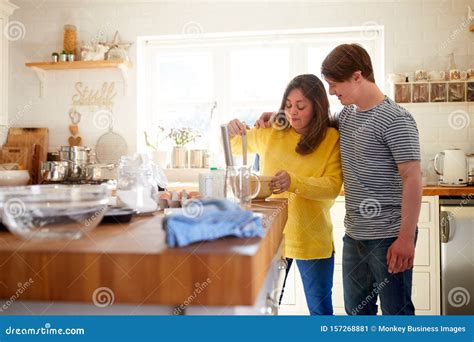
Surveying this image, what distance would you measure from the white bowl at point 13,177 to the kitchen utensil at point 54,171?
20.4 inches

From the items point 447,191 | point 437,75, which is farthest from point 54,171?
point 437,75

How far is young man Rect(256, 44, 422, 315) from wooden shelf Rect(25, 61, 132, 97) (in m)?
2.46

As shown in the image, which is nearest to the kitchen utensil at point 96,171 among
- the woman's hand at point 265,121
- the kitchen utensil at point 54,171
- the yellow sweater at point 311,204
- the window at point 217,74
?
the kitchen utensil at point 54,171

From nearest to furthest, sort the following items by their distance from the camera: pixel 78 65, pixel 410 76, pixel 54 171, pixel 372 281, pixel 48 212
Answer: pixel 48 212, pixel 372 281, pixel 54 171, pixel 410 76, pixel 78 65

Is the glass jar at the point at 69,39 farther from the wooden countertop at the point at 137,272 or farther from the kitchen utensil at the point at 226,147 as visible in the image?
the wooden countertop at the point at 137,272

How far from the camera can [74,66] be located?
387cm

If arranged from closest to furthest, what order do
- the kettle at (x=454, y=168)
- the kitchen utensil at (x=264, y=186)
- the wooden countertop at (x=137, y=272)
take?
the wooden countertop at (x=137, y=272) → the kitchen utensil at (x=264, y=186) → the kettle at (x=454, y=168)

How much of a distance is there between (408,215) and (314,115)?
1.85 feet

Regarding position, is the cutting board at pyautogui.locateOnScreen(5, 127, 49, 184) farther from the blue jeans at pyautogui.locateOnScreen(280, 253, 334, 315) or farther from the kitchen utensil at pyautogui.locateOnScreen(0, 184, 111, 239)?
the kitchen utensil at pyautogui.locateOnScreen(0, 184, 111, 239)

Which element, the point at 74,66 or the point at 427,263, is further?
the point at 74,66

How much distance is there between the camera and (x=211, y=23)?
3.86 meters

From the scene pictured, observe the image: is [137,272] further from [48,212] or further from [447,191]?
[447,191]

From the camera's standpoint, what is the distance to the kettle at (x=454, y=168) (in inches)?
127
